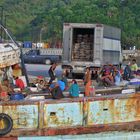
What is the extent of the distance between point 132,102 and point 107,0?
111m

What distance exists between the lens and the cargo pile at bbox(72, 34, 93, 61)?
91.0 ft

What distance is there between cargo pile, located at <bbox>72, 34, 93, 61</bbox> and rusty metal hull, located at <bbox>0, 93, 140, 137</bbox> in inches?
509

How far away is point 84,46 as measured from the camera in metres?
28.0

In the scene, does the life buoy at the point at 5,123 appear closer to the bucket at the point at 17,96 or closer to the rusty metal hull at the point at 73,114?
the rusty metal hull at the point at 73,114

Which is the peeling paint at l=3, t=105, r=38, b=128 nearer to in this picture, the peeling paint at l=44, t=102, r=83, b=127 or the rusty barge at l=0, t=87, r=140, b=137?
the rusty barge at l=0, t=87, r=140, b=137

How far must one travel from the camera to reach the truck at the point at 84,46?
26.9 m

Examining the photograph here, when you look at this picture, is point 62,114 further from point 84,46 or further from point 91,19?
point 91,19

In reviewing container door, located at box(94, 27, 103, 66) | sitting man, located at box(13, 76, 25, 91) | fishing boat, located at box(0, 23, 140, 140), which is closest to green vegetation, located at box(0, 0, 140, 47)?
container door, located at box(94, 27, 103, 66)

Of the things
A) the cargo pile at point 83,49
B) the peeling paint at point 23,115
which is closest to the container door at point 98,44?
the cargo pile at point 83,49

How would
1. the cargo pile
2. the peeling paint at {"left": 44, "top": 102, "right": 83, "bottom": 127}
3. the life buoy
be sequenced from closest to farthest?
the life buoy → the peeling paint at {"left": 44, "top": 102, "right": 83, "bottom": 127} → the cargo pile

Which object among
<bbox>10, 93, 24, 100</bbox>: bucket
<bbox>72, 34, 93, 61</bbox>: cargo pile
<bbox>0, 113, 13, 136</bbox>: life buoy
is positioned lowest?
<bbox>0, 113, 13, 136</bbox>: life buoy

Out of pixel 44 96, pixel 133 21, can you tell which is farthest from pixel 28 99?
pixel 133 21

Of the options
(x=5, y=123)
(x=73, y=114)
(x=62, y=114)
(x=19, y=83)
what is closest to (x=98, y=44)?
(x=19, y=83)

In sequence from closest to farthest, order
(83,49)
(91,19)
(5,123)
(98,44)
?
1. (5,123)
2. (98,44)
3. (83,49)
4. (91,19)
